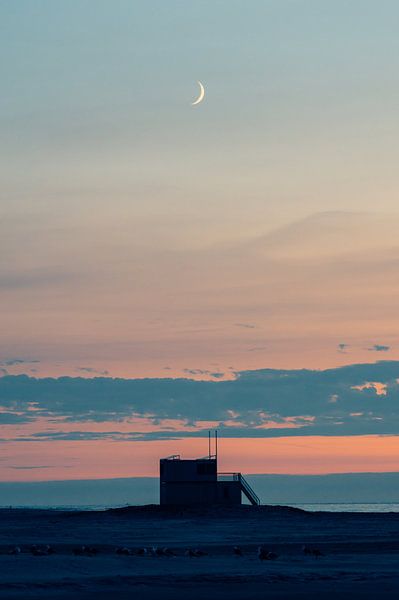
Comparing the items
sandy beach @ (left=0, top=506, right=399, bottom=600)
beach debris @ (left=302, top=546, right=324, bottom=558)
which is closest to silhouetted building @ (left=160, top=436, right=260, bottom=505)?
sandy beach @ (left=0, top=506, right=399, bottom=600)

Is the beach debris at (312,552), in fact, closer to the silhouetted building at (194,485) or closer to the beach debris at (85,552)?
the beach debris at (85,552)

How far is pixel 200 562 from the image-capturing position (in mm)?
43812

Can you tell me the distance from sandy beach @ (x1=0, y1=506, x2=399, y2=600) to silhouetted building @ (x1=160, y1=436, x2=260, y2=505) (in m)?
21.4

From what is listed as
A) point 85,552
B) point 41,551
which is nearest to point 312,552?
point 85,552

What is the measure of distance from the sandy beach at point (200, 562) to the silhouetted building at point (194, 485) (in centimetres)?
2139

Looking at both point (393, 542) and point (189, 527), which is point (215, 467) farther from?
point (393, 542)

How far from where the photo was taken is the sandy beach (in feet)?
111

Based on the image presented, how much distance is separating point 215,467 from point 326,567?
6010 centimetres

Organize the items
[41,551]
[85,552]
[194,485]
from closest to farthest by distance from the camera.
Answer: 1. [41,551]
2. [85,552]
3. [194,485]

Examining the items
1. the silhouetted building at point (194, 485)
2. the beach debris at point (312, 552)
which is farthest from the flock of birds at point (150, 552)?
the silhouetted building at point (194, 485)

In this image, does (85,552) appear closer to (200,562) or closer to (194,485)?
(200,562)

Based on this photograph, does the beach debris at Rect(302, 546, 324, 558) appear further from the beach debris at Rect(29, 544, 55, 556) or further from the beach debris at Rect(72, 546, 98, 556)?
the beach debris at Rect(29, 544, 55, 556)

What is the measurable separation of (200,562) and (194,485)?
56.9 m

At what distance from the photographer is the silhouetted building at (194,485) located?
329 feet
